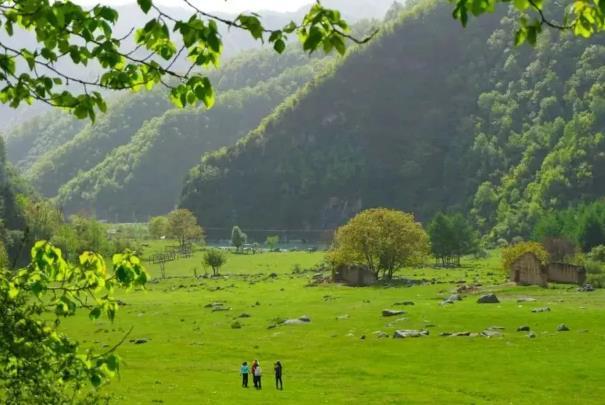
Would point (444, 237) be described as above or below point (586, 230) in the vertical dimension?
below

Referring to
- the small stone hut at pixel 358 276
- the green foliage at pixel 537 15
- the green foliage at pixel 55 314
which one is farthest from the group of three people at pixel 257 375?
the small stone hut at pixel 358 276

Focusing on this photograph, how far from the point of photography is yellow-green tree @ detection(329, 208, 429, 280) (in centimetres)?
12519

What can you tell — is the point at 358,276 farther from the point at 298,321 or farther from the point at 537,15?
the point at 537,15

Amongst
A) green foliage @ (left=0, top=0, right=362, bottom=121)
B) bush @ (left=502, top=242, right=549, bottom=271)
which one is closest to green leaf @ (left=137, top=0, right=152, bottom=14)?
green foliage @ (left=0, top=0, right=362, bottom=121)

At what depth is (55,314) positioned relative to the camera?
12969 mm

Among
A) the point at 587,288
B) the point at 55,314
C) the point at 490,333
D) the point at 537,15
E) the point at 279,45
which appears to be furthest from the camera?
the point at 587,288

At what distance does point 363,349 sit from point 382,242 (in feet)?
213

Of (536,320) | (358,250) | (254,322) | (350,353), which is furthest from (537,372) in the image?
(358,250)

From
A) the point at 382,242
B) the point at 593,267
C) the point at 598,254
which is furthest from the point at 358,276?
the point at 598,254

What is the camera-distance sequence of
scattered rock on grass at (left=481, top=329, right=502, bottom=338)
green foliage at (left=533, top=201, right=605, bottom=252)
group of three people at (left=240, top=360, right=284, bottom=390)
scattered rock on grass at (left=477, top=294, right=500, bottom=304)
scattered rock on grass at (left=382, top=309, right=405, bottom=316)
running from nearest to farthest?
group of three people at (left=240, top=360, right=284, bottom=390) → scattered rock on grass at (left=481, top=329, right=502, bottom=338) → scattered rock on grass at (left=382, top=309, right=405, bottom=316) → scattered rock on grass at (left=477, top=294, right=500, bottom=304) → green foliage at (left=533, top=201, right=605, bottom=252)

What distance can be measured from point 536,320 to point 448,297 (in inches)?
932

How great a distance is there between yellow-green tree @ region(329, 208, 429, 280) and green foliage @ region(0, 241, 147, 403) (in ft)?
364

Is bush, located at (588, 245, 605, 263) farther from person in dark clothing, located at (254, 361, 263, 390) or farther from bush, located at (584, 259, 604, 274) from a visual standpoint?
person in dark clothing, located at (254, 361, 263, 390)

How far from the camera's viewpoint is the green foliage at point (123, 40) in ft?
29.7
